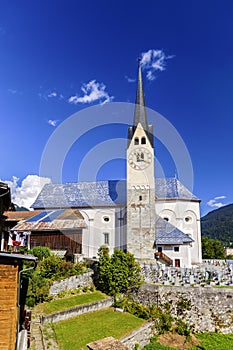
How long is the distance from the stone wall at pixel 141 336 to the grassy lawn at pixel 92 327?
0.37 meters

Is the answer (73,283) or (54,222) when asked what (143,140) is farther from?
(73,283)

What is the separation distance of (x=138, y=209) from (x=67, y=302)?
16309mm

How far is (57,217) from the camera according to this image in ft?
119

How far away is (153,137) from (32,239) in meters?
20.8

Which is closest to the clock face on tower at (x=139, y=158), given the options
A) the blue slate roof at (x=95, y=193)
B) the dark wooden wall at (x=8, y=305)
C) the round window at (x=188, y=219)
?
the blue slate roof at (x=95, y=193)

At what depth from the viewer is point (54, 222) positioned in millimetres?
34531

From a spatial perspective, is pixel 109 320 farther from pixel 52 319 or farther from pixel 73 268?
pixel 73 268

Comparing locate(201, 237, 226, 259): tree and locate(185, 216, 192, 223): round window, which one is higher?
locate(185, 216, 192, 223): round window

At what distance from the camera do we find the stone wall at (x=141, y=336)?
17547mm

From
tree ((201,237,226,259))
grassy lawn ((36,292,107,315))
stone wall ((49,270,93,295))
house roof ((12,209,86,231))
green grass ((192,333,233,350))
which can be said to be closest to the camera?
green grass ((192,333,233,350))

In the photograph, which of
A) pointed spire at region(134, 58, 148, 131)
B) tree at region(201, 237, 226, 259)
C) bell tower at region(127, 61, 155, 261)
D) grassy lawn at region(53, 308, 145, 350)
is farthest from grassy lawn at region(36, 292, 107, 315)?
tree at region(201, 237, 226, 259)

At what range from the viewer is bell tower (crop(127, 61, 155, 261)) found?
34219mm

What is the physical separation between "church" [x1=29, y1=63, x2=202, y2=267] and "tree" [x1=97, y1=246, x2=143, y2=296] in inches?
283

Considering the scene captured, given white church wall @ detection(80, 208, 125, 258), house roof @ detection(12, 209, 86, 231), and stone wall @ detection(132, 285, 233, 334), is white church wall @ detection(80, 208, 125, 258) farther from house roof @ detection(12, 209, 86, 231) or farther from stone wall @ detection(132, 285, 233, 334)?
stone wall @ detection(132, 285, 233, 334)
